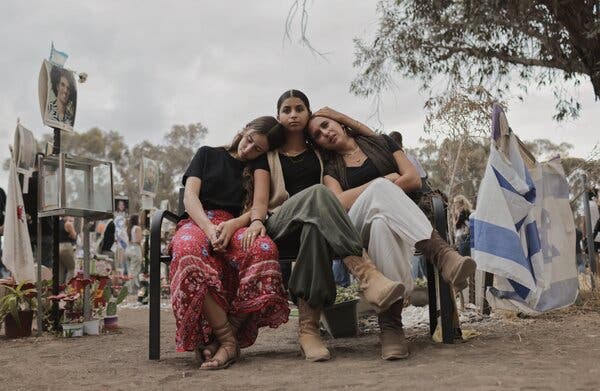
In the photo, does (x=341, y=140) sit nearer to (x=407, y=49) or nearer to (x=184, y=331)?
(x=184, y=331)

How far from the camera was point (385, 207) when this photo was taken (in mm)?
2980

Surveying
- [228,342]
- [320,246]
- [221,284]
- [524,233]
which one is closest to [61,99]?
[221,284]

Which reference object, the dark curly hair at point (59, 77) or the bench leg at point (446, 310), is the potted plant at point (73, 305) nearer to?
the dark curly hair at point (59, 77)

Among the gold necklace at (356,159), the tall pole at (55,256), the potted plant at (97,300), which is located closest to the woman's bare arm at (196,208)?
the gold necklace at (356,159)

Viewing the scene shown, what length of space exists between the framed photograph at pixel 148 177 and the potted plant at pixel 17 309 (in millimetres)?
5298

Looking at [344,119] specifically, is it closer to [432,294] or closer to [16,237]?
[432,294]

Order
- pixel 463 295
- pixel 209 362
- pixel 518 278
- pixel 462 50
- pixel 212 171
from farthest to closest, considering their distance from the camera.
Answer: pixel 462 50
pixel 463 295
pixel 518 278
pixel 212 171
pixel 209 362

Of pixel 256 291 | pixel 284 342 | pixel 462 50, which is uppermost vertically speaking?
pixel 462 50

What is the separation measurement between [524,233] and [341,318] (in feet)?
4.28

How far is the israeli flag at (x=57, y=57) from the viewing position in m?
5.52

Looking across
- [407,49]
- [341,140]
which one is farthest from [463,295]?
[407,49]

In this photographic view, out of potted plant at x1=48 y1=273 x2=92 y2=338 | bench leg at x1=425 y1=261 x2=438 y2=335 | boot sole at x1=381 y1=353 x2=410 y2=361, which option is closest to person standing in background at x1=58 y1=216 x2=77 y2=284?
potted plant at x1=48 y1=273 x2=92 y2=338

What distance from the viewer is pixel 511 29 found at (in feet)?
32.1

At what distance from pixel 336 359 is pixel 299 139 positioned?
1.25 m
